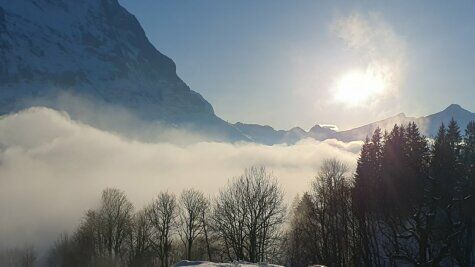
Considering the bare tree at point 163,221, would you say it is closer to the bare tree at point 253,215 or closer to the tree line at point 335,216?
the tree line at point 335,216

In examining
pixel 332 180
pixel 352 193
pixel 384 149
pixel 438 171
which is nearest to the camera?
pixel 438 171

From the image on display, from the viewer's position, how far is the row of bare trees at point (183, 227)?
6419 centimetres

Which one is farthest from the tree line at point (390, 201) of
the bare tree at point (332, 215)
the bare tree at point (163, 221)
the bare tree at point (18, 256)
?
the bare tree at point (18, 256)

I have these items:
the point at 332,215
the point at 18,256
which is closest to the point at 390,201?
the point at 332,215

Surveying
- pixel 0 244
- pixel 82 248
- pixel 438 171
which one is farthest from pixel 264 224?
pixel 0 244

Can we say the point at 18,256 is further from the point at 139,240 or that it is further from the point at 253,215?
the point at 253,215

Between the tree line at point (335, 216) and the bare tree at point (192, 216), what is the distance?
195 millimetres

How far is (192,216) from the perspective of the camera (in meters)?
87.6

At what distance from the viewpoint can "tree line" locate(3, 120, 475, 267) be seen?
5119 cm

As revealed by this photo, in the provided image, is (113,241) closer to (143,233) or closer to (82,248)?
(143,233)

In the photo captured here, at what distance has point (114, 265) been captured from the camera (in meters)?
92.1

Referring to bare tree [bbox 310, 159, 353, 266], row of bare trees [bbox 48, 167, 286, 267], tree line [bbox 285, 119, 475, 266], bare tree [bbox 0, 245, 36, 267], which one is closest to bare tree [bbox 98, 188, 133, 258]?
row of bare trees [bbox 48, 167, 286, 267]

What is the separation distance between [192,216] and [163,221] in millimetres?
6421

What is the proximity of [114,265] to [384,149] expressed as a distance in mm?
51140
